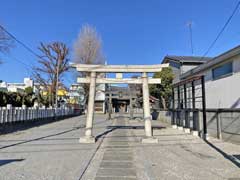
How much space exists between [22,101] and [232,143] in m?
22.1

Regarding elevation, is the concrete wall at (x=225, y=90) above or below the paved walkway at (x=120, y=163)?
above

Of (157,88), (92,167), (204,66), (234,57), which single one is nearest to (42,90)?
(157,88)

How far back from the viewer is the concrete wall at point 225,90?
11227 mm

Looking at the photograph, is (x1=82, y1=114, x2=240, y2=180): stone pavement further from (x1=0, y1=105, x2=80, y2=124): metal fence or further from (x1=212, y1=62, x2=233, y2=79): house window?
(x1=0, y1=105, x2=80, y2=124): metal fence

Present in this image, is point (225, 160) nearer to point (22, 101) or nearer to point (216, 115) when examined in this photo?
point (216, 115)

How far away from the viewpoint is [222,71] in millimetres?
12680

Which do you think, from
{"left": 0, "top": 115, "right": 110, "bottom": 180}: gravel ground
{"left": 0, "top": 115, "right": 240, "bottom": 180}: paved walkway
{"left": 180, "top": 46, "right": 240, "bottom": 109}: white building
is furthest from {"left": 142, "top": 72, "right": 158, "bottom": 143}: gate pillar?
{"left": 180, "top": 46, "right": 240, "bottom": 109}: white building

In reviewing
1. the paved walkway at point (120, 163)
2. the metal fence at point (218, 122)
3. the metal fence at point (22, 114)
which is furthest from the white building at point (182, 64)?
the paved walkway at point (120, 163)

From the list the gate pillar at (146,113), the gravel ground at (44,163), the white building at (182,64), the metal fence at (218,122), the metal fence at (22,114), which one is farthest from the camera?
the white building at (182,64)

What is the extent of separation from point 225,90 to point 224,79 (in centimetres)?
59

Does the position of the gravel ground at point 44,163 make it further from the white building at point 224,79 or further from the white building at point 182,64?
the white building at point 182,64

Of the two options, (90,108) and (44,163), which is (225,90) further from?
(44,163)

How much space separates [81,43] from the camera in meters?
→ 33.0

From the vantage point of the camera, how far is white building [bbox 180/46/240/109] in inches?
441
